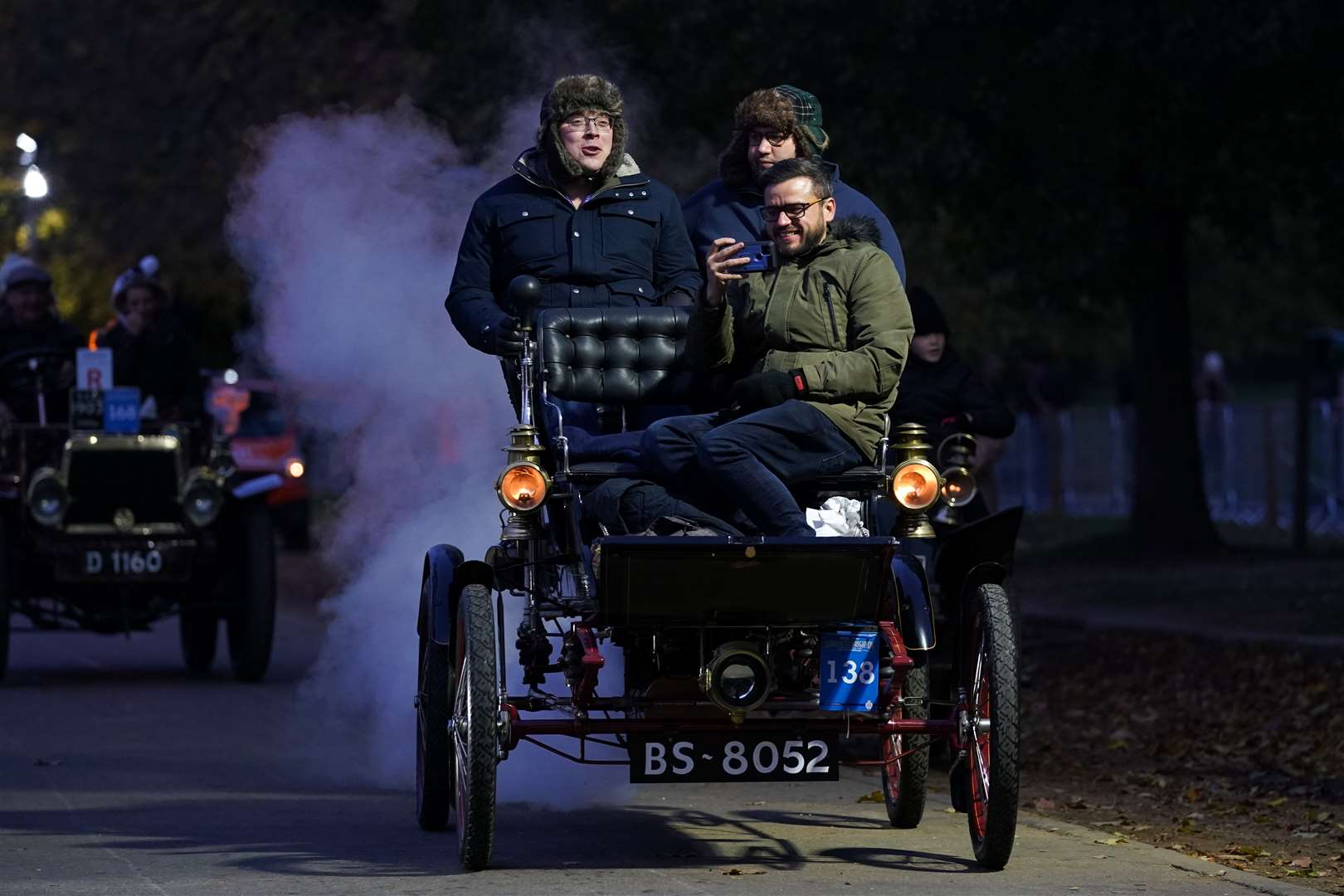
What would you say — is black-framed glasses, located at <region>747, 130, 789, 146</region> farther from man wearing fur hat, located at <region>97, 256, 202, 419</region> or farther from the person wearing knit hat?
man wearing fur hat, located at <region>97, 256, 202, 419</region>

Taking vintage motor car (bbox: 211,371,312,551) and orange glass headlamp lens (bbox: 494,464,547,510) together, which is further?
vintage motor car (bbox: 211,371,312,551)

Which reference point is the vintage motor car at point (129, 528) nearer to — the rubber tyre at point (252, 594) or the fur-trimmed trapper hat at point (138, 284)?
the rubber tyre at point (252, 594)

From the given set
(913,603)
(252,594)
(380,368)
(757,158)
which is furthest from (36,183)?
(913,603)

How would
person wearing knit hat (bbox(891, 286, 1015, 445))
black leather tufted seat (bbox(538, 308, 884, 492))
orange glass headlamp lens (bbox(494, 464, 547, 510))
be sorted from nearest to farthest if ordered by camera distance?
orange glass headlamp lens (bbox(494, 464, 547, 510)), black leather tufted seat (bbox(538, 308, 884, 492)), person wearing knit hat (bbox(891, 286, 1015, 445))

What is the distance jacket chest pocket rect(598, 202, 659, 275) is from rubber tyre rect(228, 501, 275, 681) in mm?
5783

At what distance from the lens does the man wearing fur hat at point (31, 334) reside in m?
14.9

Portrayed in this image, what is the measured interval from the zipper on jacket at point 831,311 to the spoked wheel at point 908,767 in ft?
3.47

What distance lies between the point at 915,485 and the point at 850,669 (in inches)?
25.5

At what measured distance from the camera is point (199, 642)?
15383 mm

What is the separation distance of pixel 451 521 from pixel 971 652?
139 inches

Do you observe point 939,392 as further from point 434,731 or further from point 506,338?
point 434,731

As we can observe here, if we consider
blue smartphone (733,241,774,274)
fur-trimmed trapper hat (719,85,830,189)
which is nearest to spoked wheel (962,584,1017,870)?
blue smartphone (733,241,774,274)

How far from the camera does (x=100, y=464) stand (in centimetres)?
1459

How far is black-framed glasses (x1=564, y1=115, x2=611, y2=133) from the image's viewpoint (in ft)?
29.2
